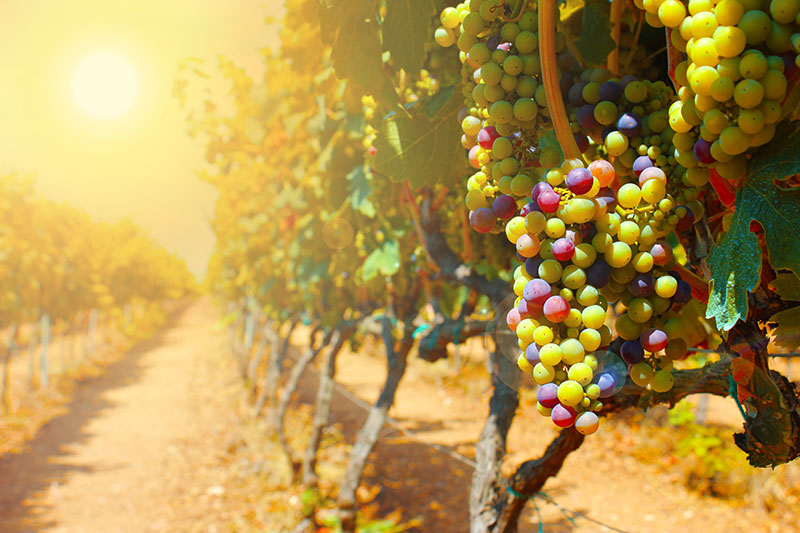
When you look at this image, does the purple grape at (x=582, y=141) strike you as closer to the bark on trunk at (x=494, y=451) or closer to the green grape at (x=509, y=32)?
the green grape at (x=509, y=32)

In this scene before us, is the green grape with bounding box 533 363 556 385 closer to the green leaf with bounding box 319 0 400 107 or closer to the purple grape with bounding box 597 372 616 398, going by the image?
the purple grape with bounding box 597 372 616 398

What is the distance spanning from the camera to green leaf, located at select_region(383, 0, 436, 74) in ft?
4.92

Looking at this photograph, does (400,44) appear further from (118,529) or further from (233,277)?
(233,277)

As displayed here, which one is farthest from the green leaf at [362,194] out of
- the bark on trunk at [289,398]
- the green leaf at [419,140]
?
the bark on trunk at [289,398]

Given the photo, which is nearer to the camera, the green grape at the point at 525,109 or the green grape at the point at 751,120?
the green grape at the point at 751,120

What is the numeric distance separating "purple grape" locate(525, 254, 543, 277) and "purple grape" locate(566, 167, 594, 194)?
5.9 inches

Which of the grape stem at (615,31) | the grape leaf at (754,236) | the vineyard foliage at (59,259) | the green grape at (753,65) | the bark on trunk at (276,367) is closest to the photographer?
the green grape at (753,65)

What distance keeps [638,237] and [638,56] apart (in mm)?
718

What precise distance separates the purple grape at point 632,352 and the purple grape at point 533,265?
0.73 ft

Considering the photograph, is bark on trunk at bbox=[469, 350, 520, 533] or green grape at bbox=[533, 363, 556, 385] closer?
green grape at bbox=[533, 363, 556, 385]

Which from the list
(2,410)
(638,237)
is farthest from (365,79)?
(2,410)

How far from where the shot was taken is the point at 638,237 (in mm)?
1011

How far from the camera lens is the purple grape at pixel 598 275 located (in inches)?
38.6

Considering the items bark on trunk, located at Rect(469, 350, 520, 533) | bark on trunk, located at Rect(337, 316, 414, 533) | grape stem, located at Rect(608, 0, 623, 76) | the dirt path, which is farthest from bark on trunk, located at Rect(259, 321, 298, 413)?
grape stem, located at Rect(608, 0, 623, 76)
